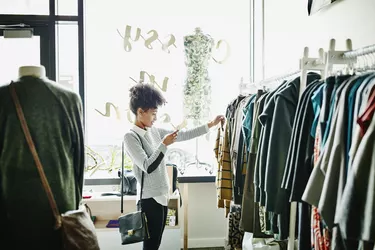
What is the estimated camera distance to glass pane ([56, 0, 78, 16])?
117 inches

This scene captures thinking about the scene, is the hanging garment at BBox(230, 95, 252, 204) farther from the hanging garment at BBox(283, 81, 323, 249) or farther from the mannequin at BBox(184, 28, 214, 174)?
the mannequin at BBox(184, 28, 214, 174)

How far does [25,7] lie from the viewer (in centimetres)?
292

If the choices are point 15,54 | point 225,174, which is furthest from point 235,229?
point 15,54

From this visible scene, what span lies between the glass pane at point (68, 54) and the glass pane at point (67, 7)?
0.32 feet

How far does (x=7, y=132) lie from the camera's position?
146cm

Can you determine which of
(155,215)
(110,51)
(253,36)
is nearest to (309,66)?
(155,215)

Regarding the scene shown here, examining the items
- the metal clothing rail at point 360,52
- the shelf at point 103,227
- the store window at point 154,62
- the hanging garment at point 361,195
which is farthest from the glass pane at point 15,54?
the hanging garment at point 361,195

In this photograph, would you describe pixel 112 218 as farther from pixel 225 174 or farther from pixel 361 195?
pixel 361 195

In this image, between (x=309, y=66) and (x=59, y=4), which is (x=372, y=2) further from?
(x=59, y=4)

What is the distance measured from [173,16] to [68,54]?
1052 mm

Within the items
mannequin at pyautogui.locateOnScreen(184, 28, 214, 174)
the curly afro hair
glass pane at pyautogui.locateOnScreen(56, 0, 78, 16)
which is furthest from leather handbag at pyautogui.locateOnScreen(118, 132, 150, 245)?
glass pane at pyautogui.locateOnScreen(56, 0, 78, 16)

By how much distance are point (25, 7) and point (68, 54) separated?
53 cm

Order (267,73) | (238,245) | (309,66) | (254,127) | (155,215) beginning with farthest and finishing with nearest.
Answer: (267,73), (238,245), (155,215), (254,127), (309,66)

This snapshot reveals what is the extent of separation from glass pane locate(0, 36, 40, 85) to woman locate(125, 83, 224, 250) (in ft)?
4.38
